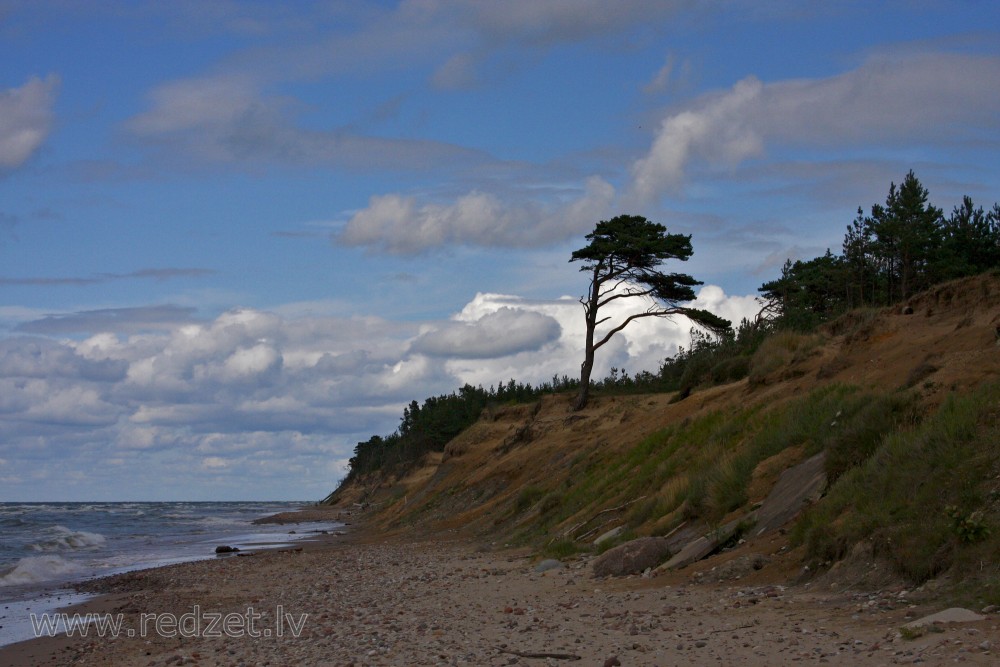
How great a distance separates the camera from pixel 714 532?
13.6 metres

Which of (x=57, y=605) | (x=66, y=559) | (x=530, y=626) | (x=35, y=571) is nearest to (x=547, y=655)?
(x=530, y=626)

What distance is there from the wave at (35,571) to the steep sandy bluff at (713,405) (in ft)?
38.6

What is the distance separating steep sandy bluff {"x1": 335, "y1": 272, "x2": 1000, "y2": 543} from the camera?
15.4 metres

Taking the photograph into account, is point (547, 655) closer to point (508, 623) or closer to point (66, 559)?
point (508, 623)

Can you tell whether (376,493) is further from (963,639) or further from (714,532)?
(963,639)

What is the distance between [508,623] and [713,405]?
45.7 ft

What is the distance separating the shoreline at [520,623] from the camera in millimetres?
8250

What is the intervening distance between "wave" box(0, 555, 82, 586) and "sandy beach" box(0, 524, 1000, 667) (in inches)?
264

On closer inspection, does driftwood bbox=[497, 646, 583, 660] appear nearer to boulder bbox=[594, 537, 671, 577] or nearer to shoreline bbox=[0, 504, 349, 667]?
boulder bbox=[594, 537, 671, 577]

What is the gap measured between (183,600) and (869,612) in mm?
14140

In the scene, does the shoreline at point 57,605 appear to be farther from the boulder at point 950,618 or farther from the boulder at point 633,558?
the boulder at point 950,618

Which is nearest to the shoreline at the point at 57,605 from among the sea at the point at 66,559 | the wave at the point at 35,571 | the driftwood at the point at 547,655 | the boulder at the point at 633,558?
the sea at the point at 66,559

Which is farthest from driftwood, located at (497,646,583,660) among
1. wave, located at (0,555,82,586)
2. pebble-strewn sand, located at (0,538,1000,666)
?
wave, located at (0,555,82,586)

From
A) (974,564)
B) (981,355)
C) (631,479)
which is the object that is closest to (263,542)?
(631,479)
